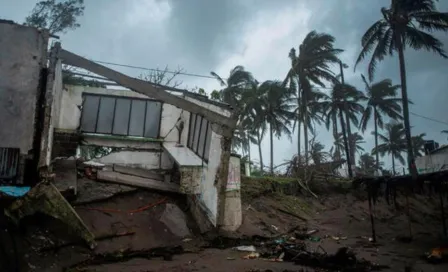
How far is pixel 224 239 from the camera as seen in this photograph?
9.09 meters

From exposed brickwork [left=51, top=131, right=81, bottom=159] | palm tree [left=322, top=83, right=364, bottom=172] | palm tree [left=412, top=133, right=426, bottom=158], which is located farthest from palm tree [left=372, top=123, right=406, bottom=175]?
exposed brickwork [left=51, top=131, right=81, bottom=159]

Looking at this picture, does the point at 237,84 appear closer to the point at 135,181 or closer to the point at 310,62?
the point at 310,62

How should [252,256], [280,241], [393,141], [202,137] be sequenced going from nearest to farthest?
[252,256]
[280,241]
[202,137]
[393,141]

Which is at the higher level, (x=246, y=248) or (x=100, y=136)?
(x=100, y=136)

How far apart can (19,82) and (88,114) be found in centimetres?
677

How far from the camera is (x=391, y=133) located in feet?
148

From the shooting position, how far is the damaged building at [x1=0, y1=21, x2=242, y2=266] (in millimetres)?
7898

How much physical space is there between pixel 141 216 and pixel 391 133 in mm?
43455

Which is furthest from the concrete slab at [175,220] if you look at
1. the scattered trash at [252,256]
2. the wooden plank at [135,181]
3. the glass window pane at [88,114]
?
the glass window pane at [88,114]

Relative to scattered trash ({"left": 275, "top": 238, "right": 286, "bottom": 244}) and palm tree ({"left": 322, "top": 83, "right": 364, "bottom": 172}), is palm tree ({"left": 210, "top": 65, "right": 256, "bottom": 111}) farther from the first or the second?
scattered trash ({"left": 275, "top": 238, "right": 286, "bottom": 244})

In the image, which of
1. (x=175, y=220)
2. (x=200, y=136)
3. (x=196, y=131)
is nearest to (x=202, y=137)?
(x=200, y=136)

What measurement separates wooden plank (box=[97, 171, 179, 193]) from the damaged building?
1.2 inches

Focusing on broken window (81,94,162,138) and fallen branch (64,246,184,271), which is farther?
broken window (81,94,162,138)

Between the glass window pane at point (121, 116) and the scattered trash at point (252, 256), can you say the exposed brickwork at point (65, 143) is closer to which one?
the glass window pane at point (121, 116)
